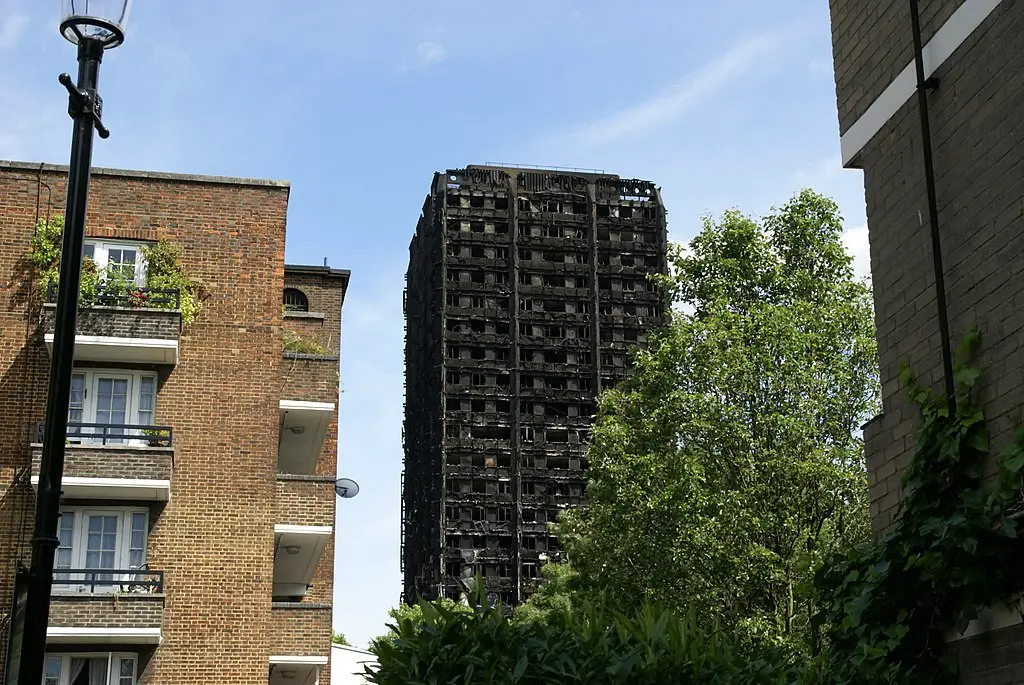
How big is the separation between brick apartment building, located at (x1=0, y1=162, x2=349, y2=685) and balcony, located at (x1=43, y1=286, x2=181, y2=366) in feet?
0.11

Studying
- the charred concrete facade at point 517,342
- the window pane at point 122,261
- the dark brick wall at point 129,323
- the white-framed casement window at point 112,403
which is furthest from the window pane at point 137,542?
the charred concrete facade at point 517,342

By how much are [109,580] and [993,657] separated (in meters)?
24.0

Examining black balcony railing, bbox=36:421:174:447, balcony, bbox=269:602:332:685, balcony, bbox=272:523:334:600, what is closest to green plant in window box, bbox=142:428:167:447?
black balcony railing, bbox=36:421:174:447

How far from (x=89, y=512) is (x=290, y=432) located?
680 centimetres

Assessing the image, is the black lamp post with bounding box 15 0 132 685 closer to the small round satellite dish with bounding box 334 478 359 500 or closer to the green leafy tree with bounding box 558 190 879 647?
the green leafy tree with bounding box 558 190 879 647

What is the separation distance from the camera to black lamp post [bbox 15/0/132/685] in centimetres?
795

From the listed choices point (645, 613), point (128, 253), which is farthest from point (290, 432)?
point (645, 613)

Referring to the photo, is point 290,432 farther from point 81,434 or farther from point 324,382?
point 81,434

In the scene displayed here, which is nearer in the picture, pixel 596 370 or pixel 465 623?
pixel 465 623

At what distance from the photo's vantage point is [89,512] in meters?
29.9

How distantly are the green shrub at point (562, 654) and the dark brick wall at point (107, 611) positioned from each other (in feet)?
63.2

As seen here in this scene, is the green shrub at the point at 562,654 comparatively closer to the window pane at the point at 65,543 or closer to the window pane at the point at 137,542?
the window pane at the point at 65,543

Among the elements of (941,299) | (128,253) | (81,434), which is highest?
(128,253)

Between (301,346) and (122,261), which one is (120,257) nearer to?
(122,261)
